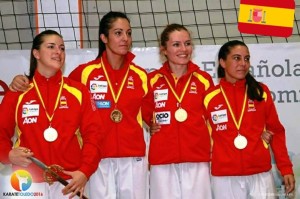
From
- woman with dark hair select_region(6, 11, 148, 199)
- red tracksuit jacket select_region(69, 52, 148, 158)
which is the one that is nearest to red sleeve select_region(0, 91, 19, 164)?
woman with dark hair select_region(6, 11, 148, 199)

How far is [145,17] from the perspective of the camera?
202 inches

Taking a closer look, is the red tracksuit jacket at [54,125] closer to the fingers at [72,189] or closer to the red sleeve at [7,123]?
the red sleeve at [7,123]

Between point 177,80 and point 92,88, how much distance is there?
52 centimetres

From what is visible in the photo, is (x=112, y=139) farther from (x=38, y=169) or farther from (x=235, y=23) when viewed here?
(x=235, y=23)

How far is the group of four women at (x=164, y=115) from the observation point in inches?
120

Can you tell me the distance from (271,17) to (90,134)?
6.66 feet

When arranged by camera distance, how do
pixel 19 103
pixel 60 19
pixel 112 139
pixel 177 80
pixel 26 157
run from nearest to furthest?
pixel 26 157 → pixel 19 103 → pixel 112 139 → pixel 177 80 → pixel 60 19

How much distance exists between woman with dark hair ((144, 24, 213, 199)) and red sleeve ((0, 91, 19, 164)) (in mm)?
836

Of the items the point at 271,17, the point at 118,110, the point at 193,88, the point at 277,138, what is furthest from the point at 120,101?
the point at 271,17

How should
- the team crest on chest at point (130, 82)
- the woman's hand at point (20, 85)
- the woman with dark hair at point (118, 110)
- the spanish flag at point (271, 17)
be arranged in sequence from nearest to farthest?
1. the woman's hand at point (20, 85)
2. the woman with dark hair at point (118, 110)
3. the team crest on chest at point (130, 82)
4. the spanish flag at point (271, 17)

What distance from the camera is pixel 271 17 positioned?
431 centimetres

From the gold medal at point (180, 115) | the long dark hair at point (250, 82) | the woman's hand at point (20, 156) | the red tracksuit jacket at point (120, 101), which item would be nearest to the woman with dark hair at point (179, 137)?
the gold medal at point (180, 115)

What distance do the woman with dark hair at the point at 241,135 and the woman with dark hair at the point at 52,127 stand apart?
29.7 inches

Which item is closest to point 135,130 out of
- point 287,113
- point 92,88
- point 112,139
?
point 112,139
